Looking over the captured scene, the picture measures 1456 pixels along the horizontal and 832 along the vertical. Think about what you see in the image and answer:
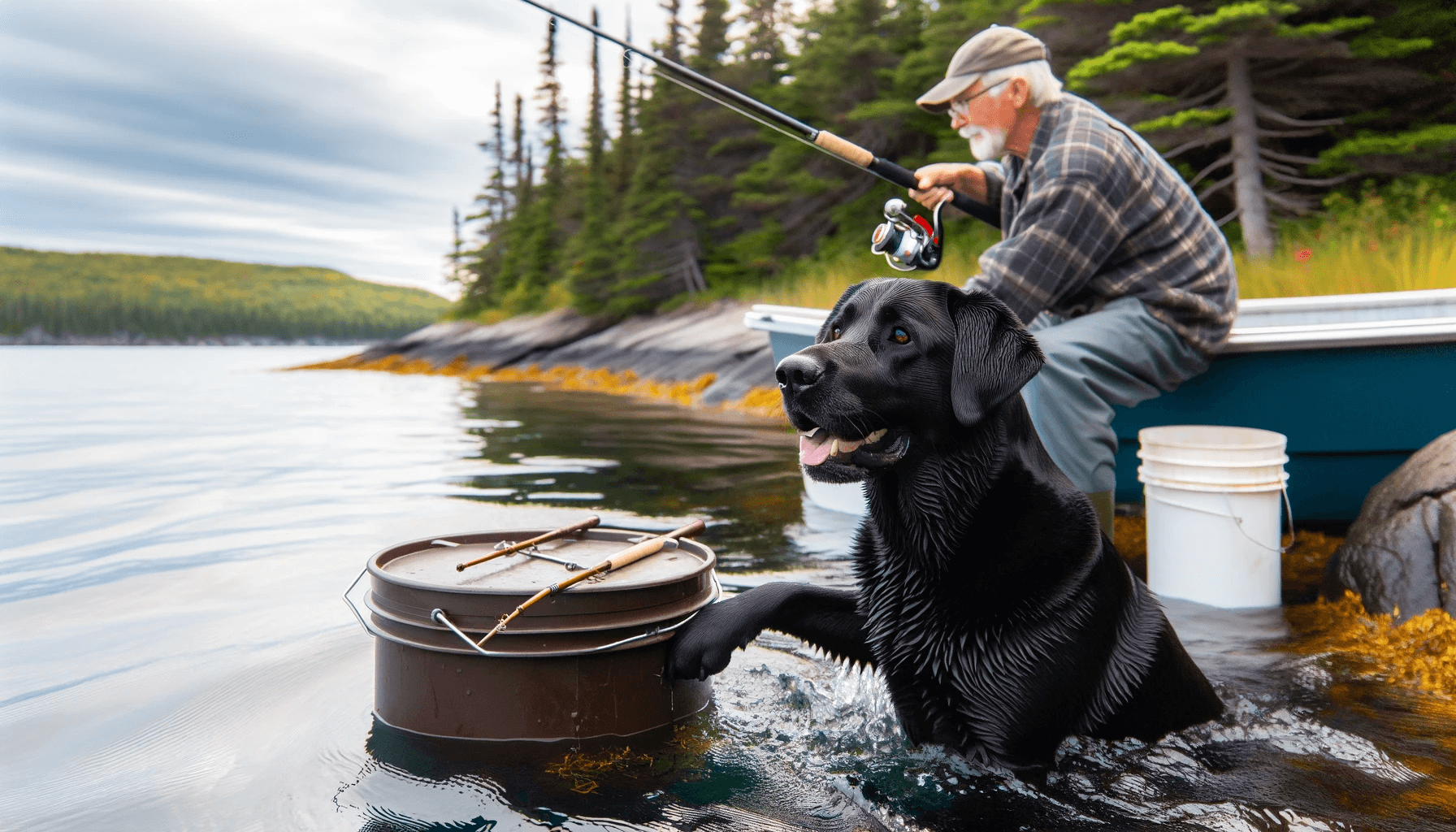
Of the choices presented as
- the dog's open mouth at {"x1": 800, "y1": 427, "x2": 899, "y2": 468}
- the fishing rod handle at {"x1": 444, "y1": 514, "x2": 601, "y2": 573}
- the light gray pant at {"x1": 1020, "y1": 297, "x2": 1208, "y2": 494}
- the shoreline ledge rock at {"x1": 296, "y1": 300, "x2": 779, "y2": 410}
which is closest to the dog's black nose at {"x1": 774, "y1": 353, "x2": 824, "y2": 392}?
the dog's open mouth at {"x1": 800, "y1": 427, "x2": 899, "y2": 468}

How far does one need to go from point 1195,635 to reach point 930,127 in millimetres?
16527

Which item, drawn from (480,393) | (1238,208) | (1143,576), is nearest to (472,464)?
(1143,576)

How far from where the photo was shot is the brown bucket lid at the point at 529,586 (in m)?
2.23

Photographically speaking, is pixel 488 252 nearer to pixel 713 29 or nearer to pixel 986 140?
pixel 713 29

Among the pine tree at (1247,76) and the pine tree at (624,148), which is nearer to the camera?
the pine tree at (1247,76)

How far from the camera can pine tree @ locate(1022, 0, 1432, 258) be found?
10125 mm

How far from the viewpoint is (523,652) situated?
2.22 meters

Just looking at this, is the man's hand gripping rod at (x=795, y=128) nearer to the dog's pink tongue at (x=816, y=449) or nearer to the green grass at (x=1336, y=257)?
the green grass at (x=1336, y=257)

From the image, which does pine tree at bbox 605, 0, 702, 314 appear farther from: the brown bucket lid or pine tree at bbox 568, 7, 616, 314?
the brown bucket lid

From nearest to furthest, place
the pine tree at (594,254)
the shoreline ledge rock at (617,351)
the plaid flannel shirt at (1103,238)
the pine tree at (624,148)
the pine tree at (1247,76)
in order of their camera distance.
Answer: the plaid flannel shirt at (1103,238) → the pine tree at (1247,76) → the shoreline ledge rock at (617,351) → the pine tree at (594,254) → the pine tree at (624,148)

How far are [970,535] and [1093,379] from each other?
68.5 inches

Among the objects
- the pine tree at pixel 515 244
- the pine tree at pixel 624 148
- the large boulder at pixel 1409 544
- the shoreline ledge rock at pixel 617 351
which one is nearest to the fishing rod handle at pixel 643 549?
the large boulder at pixel 1409 544

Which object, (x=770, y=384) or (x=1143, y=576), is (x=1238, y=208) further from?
(x=1143, y=576)

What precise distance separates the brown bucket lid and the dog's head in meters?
0.56
